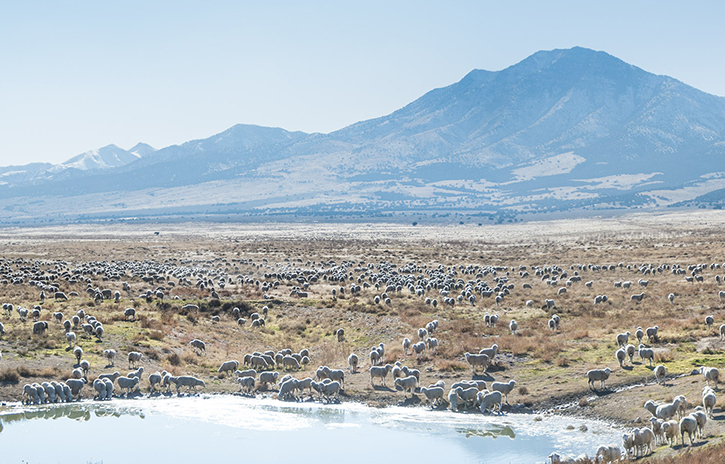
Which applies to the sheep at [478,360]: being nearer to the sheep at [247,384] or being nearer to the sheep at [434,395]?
the sheep at [434,395]

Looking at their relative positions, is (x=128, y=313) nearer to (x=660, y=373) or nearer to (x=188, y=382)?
(x=188, y=382)

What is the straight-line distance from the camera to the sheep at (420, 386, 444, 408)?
20828 millimetres

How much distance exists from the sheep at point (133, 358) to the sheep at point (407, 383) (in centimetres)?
946

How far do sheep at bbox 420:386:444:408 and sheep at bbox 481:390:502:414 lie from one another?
4.41 feet

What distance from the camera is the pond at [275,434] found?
17188 millimetres

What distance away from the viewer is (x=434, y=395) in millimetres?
20875

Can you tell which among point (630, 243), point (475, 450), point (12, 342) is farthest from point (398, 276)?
point (630, 243)

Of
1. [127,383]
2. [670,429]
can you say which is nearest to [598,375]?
[670,429]

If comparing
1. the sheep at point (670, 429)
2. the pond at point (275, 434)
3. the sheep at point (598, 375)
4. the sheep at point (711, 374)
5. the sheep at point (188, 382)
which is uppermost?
the sheep at point (711, 374)

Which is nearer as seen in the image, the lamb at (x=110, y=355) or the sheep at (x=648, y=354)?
the sheep at (x=648, y=354)

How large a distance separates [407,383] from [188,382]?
732 centimetres

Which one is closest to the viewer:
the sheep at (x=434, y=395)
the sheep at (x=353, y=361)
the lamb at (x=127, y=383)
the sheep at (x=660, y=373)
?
the sheep at (x=660, y=373)

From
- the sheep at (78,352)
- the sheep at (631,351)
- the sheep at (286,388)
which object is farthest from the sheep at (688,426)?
the sheep at (78,352)

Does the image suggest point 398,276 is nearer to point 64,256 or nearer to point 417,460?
point 417,460
